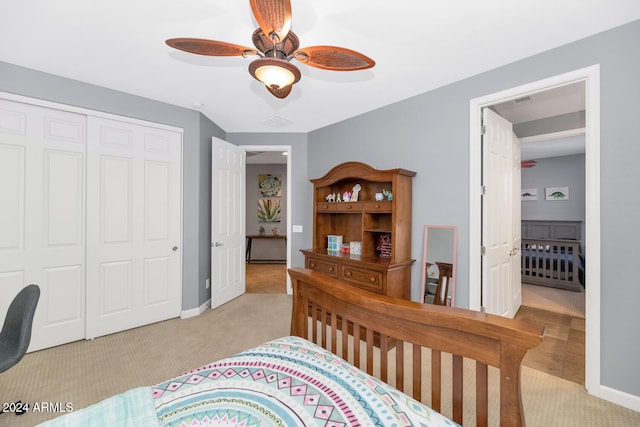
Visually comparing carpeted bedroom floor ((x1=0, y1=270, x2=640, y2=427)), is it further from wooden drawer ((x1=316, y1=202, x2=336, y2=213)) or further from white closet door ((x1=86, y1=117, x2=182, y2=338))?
wooden drawer ((x1=316, y1=202, x2=336, y2=213))

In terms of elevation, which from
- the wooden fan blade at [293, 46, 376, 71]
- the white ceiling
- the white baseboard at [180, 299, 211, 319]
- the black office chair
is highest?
the white ceiling

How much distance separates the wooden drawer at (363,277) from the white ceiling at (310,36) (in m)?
1.85

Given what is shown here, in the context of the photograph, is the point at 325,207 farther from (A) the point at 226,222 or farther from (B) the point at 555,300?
(B) the point at 555,300

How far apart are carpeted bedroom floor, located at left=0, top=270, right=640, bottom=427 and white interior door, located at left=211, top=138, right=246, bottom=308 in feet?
1.84

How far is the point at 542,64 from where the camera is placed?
2260mm

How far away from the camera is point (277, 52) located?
5.42 feet

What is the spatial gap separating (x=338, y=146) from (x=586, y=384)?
332 cm

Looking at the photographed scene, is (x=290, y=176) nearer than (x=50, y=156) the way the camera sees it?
No

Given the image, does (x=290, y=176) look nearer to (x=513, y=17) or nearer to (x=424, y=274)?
(x=424, y=274)

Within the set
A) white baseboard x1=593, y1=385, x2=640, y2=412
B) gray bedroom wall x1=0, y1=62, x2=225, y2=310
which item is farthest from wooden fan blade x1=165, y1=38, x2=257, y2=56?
white baseboard x1=593, y1=385, x2=640, y2=412

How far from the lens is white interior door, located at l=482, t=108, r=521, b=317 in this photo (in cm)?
272

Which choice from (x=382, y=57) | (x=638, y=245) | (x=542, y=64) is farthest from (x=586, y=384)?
(x=382, y=57)

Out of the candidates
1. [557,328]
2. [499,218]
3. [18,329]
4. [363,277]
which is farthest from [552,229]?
[18,329]

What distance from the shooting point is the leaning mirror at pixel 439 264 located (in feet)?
8.99
